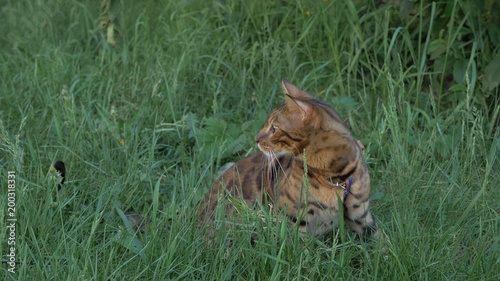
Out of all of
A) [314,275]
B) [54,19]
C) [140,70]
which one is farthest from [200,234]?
[54,19]

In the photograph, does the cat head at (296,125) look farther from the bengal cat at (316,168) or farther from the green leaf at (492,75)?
the green leaf at (492,75)

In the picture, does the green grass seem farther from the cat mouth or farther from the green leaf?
the cat mouth

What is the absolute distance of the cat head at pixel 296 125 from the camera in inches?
141

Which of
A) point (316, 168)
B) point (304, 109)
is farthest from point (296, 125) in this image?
point (316, 168)

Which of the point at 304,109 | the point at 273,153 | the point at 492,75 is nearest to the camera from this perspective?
the point at 304,109

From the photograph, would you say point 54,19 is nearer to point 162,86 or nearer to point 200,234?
point 162,86

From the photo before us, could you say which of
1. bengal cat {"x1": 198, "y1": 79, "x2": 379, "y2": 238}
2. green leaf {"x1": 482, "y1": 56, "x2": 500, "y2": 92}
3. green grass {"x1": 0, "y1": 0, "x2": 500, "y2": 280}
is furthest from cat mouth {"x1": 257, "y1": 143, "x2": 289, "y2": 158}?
green leaf {"x1": 482, "y1": 56, "x2": 500, "y2": 92}

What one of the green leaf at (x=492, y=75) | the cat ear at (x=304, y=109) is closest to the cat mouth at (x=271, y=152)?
the cat ear at (x=304, y=109)

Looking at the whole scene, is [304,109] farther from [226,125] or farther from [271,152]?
[226,125]

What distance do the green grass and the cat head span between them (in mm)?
377

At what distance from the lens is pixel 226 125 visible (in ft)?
15.6

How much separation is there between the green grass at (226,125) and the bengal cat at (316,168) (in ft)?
0.39

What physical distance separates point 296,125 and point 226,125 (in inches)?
46.9

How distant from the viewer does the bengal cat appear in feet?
11.8
